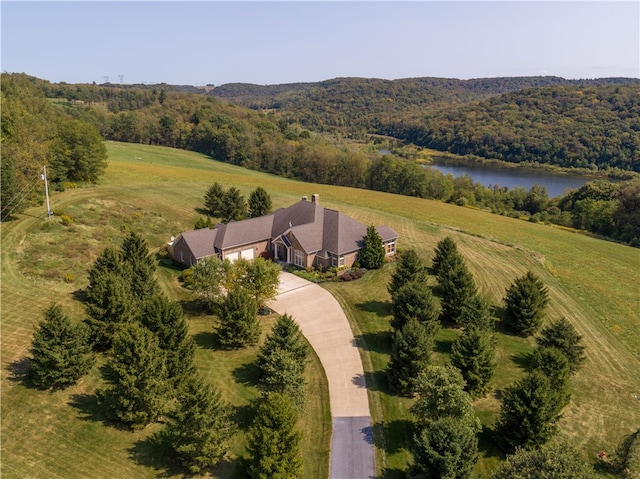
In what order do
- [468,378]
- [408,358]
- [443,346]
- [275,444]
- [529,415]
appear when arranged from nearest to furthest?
1. [275,444]
2. [529,415]
3. [468,378]
4. [408,358]
5. [443,346]

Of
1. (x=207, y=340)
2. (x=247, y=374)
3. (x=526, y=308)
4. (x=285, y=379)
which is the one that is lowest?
(x=247, y=374)

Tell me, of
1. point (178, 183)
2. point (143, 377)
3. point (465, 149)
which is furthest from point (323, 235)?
point (465, 149)

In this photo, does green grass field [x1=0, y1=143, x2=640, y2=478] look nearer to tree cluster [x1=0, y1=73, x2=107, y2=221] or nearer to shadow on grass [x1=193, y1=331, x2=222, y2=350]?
shadow on grass [x1=193, y1=331, x2=222, y2=350]

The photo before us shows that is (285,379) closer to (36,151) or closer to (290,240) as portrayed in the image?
(290,240)

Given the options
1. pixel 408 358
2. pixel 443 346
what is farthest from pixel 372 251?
pixel 408 358

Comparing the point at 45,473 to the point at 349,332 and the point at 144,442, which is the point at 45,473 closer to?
the point at 144,442

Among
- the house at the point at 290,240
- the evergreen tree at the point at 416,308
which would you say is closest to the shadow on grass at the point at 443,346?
the evergreen tree at the point at 416,308

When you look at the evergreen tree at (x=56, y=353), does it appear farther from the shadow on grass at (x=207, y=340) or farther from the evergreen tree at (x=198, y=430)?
the evergreen tree at (x=198, y=430)
